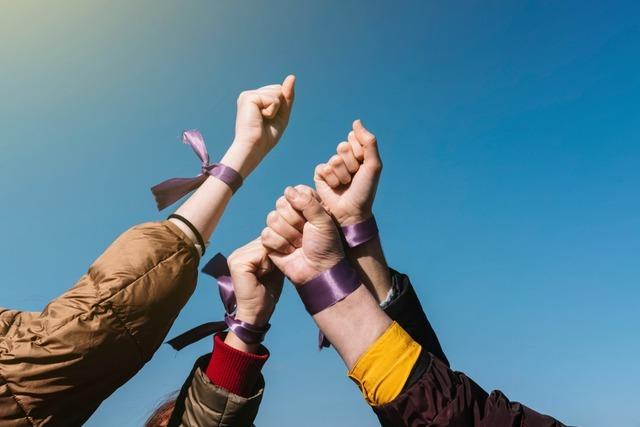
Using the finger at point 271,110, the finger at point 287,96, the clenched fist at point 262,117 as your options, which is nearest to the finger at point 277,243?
the clenched fist at point 262,117

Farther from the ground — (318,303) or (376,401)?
(318,303)

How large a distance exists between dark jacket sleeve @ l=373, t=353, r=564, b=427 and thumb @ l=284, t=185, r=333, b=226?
0.60 meters

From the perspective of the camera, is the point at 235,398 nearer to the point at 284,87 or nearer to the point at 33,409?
the point at 33,409

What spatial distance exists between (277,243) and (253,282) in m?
0.59

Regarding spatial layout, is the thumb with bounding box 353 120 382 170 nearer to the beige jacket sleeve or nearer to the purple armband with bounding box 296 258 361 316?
the purple armband with bounding box 296 258 361 316

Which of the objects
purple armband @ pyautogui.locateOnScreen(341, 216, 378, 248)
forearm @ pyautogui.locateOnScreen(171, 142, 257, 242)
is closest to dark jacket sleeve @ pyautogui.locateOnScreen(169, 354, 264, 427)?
forearm @ pyautogui.locateOnScreen(171, 142, 257, 242)

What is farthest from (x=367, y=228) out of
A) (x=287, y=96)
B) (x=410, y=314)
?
(x=287, y=96)

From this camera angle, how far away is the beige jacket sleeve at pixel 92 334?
2.08 m

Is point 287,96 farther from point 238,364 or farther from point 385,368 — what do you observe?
point 385,368

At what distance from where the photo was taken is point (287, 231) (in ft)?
7.62

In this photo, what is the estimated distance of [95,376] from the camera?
7.07ft

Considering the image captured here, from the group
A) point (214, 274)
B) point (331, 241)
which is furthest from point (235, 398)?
point (331, 241)

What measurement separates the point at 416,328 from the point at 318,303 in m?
0.83

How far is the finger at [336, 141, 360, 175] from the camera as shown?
2.72 m
